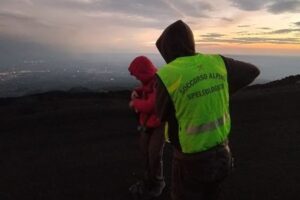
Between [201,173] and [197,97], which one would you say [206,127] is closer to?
[197,97]

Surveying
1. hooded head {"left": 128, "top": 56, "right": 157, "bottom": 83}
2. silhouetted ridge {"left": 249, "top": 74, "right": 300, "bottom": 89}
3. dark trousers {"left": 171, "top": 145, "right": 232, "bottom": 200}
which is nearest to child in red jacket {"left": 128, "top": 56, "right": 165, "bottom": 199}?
hooded head {"left": 128, "top": 56, "right": 157, "bottom": 83}

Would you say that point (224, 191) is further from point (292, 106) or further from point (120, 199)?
point (292, 106)

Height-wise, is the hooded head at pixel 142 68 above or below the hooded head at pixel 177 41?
below

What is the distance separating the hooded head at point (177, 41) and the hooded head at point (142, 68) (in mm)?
2384

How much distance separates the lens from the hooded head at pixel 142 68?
6289mm

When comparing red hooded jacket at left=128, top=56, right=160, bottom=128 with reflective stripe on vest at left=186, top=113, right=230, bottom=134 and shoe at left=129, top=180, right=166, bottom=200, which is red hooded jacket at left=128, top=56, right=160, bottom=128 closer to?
shoe at left=129, top=180, right=166, bottom=200

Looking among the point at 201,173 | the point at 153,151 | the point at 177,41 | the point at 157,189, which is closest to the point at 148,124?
the point at 153,151

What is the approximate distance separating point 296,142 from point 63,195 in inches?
210

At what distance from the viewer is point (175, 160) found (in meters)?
4.02

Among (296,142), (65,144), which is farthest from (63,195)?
(296,142)

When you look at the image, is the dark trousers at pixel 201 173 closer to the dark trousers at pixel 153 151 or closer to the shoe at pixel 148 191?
the dark trousers at pixel 153 151

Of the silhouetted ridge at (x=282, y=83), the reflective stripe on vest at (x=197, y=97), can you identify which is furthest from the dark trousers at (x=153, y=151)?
the silhouetted ridge at (x=282, y=83)

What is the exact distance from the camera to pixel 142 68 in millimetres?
6320

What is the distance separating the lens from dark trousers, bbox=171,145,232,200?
385 cm
